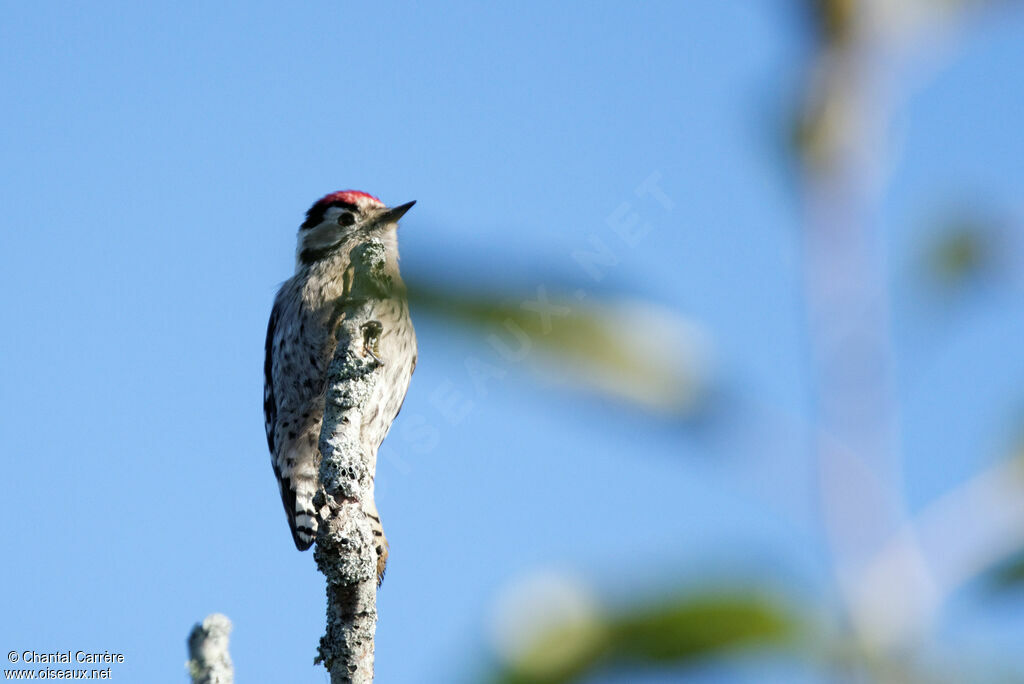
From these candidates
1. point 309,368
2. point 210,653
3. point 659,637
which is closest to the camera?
point 659,637

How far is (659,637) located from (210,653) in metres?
1.84

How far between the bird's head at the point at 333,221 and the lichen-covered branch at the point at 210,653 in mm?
4784

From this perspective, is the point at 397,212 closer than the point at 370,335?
No

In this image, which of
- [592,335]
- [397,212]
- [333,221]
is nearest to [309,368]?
[397,212]

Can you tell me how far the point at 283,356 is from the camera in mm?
6477

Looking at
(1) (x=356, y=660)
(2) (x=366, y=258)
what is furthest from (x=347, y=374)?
(1) (x=356, y=660)

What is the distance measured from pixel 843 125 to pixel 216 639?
1.96 meters

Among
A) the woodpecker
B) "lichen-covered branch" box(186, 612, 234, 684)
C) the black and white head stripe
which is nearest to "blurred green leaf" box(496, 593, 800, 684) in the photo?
"lichen-covered branch" box(186, 612, 234, 684)

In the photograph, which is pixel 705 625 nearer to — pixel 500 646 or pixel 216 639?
pixel 500 646

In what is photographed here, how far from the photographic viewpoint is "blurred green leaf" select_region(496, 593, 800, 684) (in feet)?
1.94

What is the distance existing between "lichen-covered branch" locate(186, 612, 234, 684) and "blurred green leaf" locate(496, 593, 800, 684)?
1742 mm

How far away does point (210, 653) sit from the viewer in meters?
2.24

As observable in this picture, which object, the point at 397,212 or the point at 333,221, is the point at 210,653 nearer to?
the point at 397,212

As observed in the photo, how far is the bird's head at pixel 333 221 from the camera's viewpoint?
714cm
